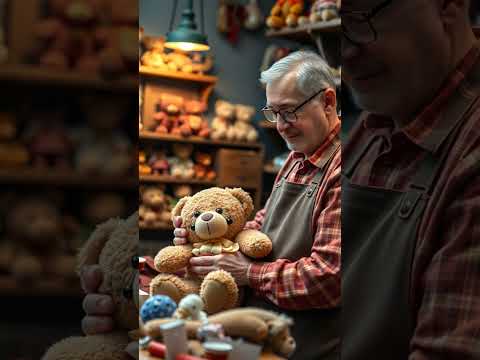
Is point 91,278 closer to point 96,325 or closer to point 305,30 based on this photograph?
point 96,325

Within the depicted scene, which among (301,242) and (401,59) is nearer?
(301,242)

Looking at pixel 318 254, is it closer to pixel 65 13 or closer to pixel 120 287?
pixel 120 287

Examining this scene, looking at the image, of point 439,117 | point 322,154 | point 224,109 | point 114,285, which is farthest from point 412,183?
point 114,285

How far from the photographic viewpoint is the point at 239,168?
0.59 metres

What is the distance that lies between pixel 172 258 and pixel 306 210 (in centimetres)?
15

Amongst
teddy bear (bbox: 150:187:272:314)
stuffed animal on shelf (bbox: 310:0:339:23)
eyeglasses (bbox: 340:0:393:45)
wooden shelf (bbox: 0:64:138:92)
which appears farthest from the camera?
eyeglasses (bbox: 340:0:393:45)

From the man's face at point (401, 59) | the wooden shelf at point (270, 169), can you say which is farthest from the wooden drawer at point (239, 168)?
the man's face at point (401, 59)

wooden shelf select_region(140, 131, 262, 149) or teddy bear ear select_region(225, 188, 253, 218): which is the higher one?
wooden shelf select_region(140, 131, 262, 149)

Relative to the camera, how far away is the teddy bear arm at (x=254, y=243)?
0.57m

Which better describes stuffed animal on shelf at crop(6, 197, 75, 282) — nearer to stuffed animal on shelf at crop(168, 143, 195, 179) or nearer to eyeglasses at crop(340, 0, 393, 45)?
stuffed animal on shelf at crop(168, 143, 195, 179)

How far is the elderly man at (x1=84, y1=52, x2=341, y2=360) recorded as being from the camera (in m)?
0.58

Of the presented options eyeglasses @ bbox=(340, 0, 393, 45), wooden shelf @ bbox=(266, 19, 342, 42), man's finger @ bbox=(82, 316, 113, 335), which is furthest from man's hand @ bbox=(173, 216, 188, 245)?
eyeglasses @ bbox=(340, 0, 393, 45)

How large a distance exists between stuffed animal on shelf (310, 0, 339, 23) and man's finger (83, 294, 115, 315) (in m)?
0.37

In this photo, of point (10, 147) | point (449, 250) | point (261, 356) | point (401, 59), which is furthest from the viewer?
point (401, 59)
